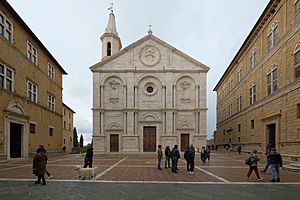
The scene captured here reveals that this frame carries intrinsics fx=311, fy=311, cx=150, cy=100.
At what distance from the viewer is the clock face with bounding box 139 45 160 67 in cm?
4534

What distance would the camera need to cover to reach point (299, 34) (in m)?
22.4

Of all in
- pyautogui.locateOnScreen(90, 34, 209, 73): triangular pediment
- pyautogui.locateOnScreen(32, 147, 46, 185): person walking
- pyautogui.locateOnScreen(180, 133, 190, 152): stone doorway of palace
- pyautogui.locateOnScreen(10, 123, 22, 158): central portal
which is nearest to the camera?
pyautogui.locateOnScreen(32, 147, 46, 185): person walking

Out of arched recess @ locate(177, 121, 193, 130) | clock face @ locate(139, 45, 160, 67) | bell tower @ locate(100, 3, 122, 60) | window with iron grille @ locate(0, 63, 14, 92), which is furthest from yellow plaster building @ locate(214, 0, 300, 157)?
window with iron grille @ locate(0, 63, 14, 92)

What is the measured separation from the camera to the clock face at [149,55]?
4534 centimetres

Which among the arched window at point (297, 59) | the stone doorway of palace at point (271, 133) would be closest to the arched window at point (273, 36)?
the arched window at point (297, 59)

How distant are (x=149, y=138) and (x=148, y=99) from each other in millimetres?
5575

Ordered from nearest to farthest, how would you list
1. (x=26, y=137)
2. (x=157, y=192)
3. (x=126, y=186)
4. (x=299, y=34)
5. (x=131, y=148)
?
(x=157, y=192), (x=126, y=186), (x=299, y=34), (x=26, y=137), (x=131, y=148)

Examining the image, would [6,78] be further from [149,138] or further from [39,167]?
[149,138]

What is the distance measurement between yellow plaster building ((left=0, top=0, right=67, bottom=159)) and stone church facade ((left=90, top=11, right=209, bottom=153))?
24.6 ft

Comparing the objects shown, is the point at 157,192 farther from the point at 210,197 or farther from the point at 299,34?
the point at 299,34

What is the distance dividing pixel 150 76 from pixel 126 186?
3372cm

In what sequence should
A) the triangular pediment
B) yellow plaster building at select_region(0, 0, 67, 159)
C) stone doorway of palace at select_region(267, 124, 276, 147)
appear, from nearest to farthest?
1. yellow plaster building at select_region(0, 0, 67, 159)
2. stone doorway of palace at select_region(267, 124, 276, 147)
3. the triangular pediment

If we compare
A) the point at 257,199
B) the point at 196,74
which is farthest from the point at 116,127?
the point at 257,199

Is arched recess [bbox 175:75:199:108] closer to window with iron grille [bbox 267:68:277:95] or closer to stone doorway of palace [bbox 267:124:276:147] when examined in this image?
window with iron grille [bbox 267:68:277:95]
